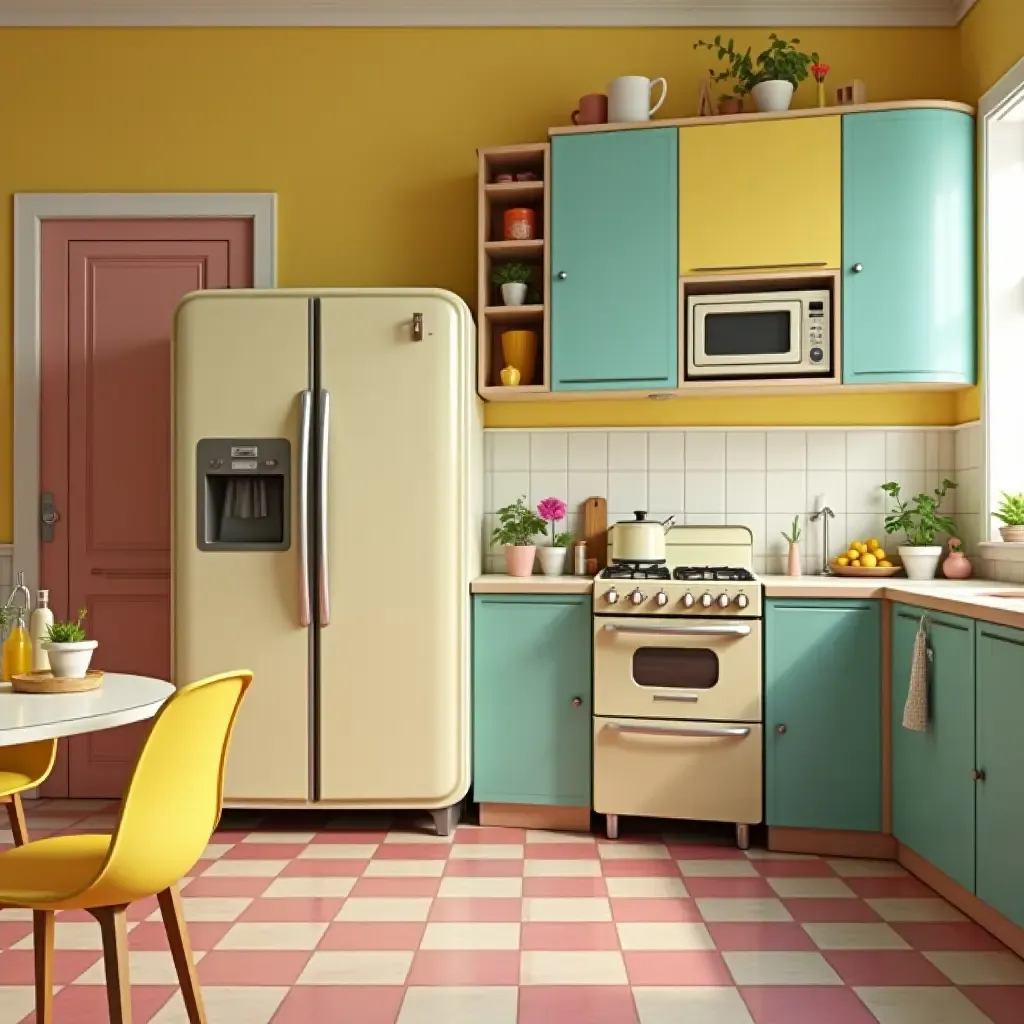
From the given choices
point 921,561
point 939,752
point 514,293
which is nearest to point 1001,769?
point 939,752

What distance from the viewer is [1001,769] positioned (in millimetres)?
2695

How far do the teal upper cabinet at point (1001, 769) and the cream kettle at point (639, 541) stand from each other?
140 cm

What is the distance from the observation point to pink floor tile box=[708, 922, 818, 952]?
9.05 feet

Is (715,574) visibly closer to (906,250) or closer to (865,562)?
(865,562)

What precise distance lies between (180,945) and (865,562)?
284cm

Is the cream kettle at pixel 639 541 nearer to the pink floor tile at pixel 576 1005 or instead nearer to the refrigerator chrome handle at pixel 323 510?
the refrigerator chrome handle at pixel 323 510

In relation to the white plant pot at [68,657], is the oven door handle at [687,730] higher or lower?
lower

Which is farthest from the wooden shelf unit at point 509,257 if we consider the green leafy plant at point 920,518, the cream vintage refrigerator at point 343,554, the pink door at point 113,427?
the green leafy plant at point 920,518

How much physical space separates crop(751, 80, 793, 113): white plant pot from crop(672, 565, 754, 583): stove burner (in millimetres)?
1645

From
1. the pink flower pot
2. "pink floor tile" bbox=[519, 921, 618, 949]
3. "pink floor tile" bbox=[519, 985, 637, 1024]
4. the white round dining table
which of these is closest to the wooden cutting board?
the pink flower pot

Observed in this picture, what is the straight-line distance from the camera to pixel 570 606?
3.83 m

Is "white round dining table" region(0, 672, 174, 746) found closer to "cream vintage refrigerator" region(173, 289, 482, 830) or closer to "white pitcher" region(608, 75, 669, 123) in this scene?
"cream vintage refrigerator" region(173, 289, 482, 830)

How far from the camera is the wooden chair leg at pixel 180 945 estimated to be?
2.04 m

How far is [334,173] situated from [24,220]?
123 cm
